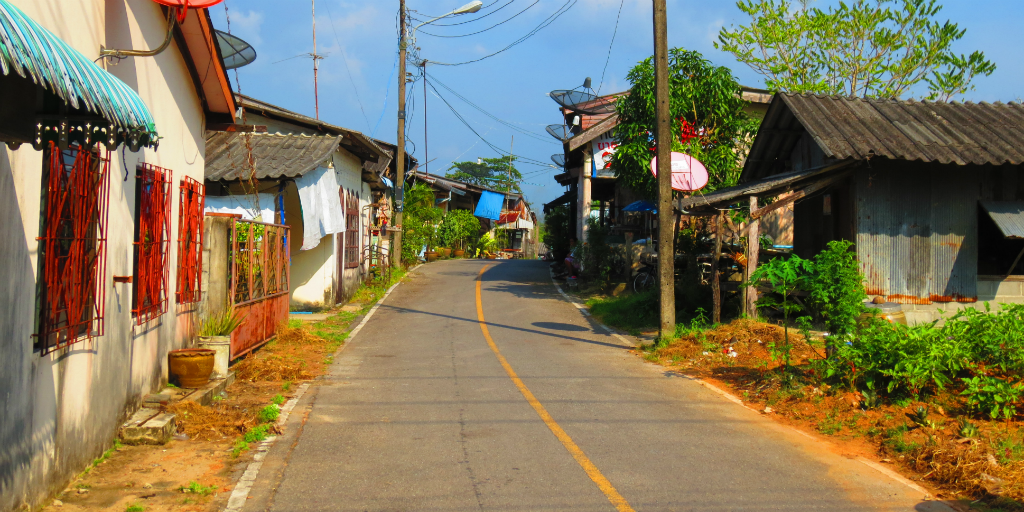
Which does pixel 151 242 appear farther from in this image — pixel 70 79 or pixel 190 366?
pixel 70 79

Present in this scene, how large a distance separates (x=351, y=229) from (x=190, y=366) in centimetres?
1325

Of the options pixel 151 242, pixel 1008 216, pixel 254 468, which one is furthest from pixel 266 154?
pixel 1008 216

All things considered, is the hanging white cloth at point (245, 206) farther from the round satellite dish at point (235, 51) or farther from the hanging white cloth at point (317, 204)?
the round satellite dish at point (235, 51)

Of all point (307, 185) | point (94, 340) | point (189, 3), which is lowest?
point (94, 340)

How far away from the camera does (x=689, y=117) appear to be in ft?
60.6

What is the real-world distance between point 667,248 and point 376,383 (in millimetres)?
6138

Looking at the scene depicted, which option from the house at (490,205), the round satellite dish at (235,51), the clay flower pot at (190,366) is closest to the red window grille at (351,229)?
the round satellite dish at (235,51)

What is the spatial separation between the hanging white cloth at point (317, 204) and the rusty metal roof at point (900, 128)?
1001cm

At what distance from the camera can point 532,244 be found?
64750mm

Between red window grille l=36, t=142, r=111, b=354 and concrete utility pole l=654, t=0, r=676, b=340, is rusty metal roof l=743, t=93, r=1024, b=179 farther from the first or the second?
red window grille l=36, t=142, r=111, b=354

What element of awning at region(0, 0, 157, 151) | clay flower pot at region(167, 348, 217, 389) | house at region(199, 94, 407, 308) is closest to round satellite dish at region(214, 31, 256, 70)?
house at region(199, 94, 407, 308)

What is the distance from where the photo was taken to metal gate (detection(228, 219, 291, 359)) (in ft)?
36.8

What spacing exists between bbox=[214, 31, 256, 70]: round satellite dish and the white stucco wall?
3570 mm

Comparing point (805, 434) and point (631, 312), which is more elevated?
point (631, 312)
